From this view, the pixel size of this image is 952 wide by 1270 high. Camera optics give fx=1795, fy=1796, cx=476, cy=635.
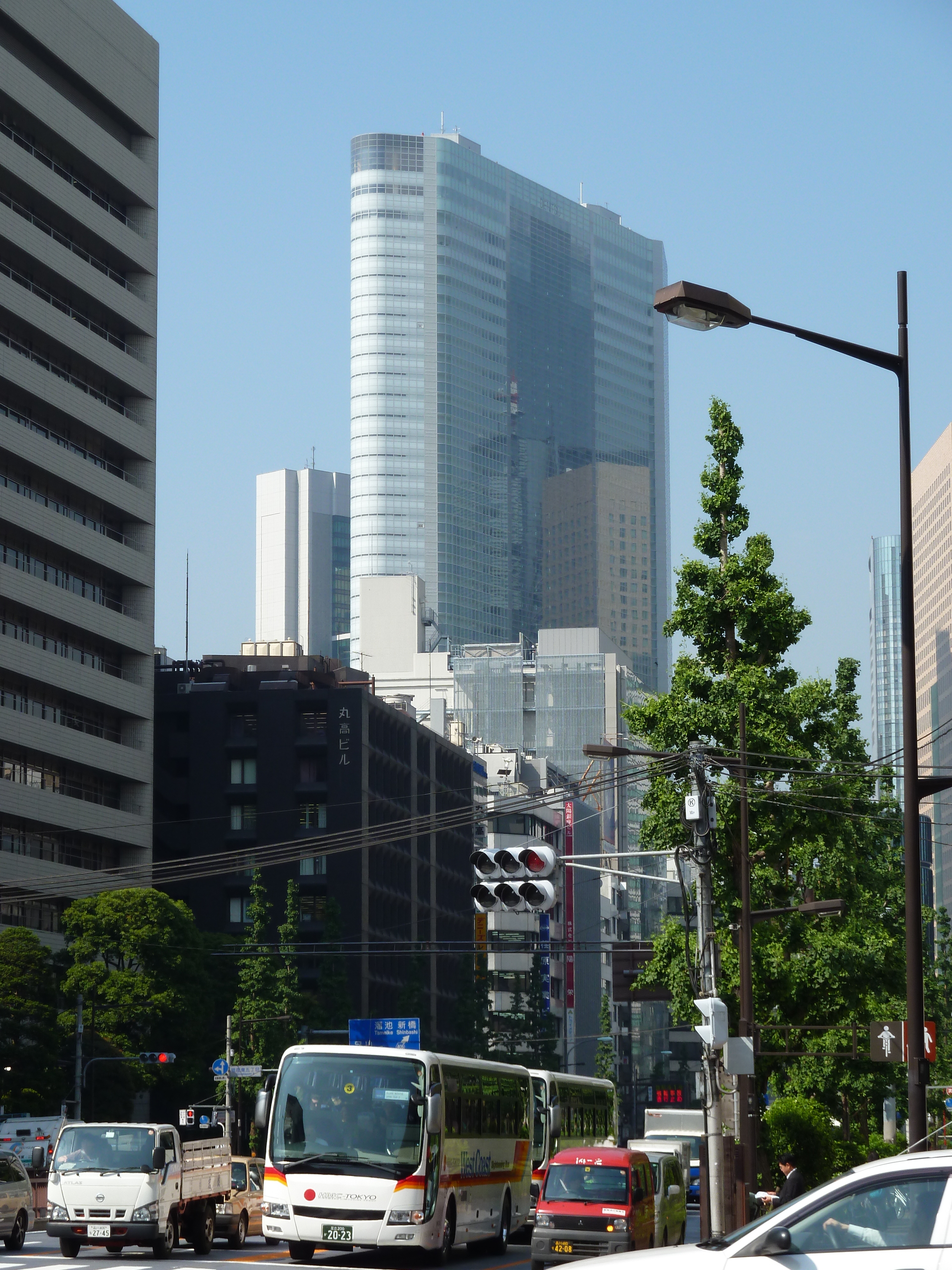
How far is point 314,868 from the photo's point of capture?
10356 centimetres

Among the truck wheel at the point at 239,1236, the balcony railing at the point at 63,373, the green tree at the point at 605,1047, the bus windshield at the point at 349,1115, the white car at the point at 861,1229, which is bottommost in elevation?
the green tree at the point at 605,1047

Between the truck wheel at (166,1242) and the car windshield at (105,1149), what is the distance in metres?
0.96

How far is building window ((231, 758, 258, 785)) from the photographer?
→ 10744cm

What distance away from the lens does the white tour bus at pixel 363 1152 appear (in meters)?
25.5

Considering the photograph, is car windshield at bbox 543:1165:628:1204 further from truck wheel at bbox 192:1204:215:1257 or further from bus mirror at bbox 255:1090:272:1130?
truck wheel at bbox 192:1204:215:1257

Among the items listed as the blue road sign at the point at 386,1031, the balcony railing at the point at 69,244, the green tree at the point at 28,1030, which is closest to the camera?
the green tree at the point at 28,1030

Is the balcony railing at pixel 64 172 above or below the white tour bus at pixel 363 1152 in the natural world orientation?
above

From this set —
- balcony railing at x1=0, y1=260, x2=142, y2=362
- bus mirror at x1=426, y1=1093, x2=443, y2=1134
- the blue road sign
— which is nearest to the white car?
bus mirror at x1=426, y1=1093, x2=443, y2=1134

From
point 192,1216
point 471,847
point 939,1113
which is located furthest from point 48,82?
point 192,1216

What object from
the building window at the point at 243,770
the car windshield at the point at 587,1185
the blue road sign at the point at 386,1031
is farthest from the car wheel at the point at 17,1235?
the building window at the point at 243,770

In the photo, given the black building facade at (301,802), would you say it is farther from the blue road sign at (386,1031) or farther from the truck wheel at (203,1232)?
the truck wheel at (203,1232)

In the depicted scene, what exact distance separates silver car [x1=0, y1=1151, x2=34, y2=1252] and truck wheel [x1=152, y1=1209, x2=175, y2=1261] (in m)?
2.42

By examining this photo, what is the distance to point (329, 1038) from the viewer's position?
89312mm

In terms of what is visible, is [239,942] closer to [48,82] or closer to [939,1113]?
[939,1113]
